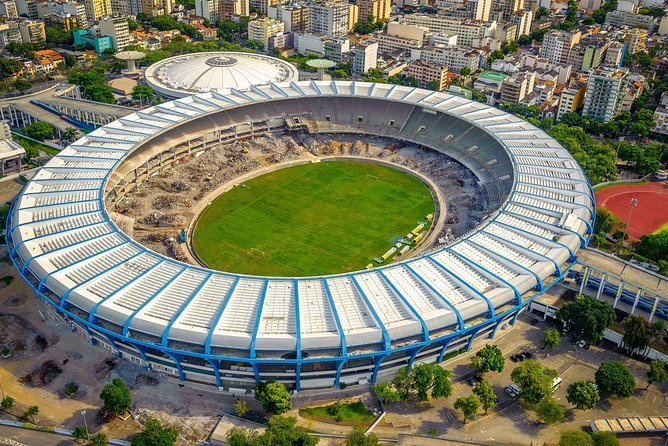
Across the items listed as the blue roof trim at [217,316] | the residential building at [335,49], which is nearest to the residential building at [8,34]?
the residential building at [335,49]

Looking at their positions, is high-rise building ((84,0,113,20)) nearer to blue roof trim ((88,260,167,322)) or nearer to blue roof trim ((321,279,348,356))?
blue roof trim ((88,260,167,322))

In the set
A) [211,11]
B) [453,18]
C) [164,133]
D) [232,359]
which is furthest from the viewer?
[211,11]

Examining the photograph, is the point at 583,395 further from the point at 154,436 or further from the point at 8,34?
the point at 8,34

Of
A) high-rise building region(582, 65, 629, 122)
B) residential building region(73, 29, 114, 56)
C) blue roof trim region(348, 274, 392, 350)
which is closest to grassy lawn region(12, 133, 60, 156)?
A: residential building region(73, 29, 114, 56)

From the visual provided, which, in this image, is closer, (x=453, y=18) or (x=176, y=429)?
(x=176, y=429)

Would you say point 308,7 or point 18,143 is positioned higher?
point 308,7

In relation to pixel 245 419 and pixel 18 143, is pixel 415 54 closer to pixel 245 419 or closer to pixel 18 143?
pixel 18 143

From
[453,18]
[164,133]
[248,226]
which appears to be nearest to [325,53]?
[453,18]

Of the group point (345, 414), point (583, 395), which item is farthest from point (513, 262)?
point (345, 414)

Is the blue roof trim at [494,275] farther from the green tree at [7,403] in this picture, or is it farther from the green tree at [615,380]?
the green tree at [7,403]
